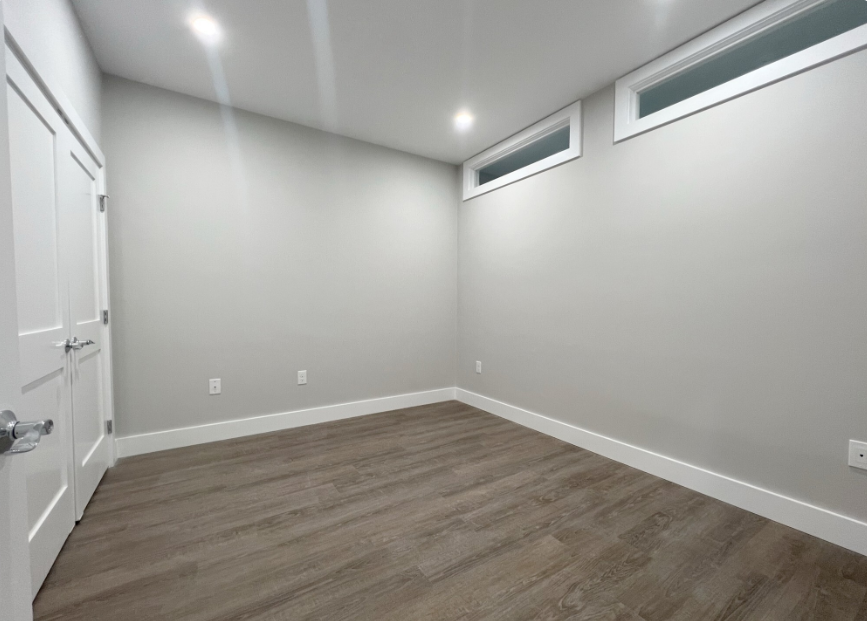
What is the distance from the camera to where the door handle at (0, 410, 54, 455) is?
57cm

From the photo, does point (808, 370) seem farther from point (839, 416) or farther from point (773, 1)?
point (773, 1)

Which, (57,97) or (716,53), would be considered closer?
(57,97)

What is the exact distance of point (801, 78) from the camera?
1.81 metres

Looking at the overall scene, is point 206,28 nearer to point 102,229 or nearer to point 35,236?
point 102,229

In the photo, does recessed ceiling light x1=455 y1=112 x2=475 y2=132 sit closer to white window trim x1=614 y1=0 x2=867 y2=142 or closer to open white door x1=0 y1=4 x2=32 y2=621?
white window trim x1=614 y1=0 x2=867 y2=142

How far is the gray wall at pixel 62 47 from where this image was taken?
1.32 metres

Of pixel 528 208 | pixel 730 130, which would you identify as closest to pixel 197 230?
pixel 528 208

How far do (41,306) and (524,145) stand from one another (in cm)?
342

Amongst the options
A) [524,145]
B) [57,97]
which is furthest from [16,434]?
[524,145]

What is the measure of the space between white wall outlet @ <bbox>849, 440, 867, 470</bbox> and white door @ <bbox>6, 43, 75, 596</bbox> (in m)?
3.26

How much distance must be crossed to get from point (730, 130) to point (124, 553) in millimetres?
3665

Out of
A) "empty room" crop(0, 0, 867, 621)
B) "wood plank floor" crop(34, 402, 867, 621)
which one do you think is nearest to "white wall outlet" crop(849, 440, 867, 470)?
"empty room" crop(0, 0, 867, 621)

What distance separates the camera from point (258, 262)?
3086 mm

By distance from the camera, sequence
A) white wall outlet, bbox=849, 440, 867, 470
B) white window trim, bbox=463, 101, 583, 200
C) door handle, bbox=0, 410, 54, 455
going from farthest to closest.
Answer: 1. white window trim, bbox=463, 101, 583, 200
2. white wall outlet, bbox=849, 440, 867, 470
3. door handle, bbox=0, 410, 54, 455
